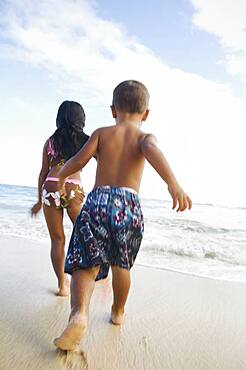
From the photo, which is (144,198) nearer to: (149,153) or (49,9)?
(49,9)

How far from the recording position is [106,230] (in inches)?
79.7

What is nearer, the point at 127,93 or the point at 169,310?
the point at 127,93

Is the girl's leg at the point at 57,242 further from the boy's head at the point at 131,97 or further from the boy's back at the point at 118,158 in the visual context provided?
the boy's head at the point at 131,97

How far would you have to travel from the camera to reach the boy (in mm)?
1963

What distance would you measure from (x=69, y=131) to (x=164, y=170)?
1.22m

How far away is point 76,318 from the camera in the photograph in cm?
177

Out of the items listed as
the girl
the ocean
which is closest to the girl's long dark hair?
the girl

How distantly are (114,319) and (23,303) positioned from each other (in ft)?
2.31

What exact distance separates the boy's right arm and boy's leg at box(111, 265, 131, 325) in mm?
519

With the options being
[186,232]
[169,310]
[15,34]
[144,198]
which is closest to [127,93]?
[169,310]

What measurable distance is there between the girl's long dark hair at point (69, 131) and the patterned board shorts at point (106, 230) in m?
0.90

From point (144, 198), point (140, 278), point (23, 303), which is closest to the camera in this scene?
point (23, 303)

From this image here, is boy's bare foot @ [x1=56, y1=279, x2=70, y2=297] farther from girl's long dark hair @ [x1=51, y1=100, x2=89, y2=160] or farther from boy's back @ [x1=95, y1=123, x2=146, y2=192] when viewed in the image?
boy's back @ [x1=95, y1=123, x2=146, y2=192]

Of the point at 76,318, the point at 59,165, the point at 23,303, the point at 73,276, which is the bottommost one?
the point at 23,303
